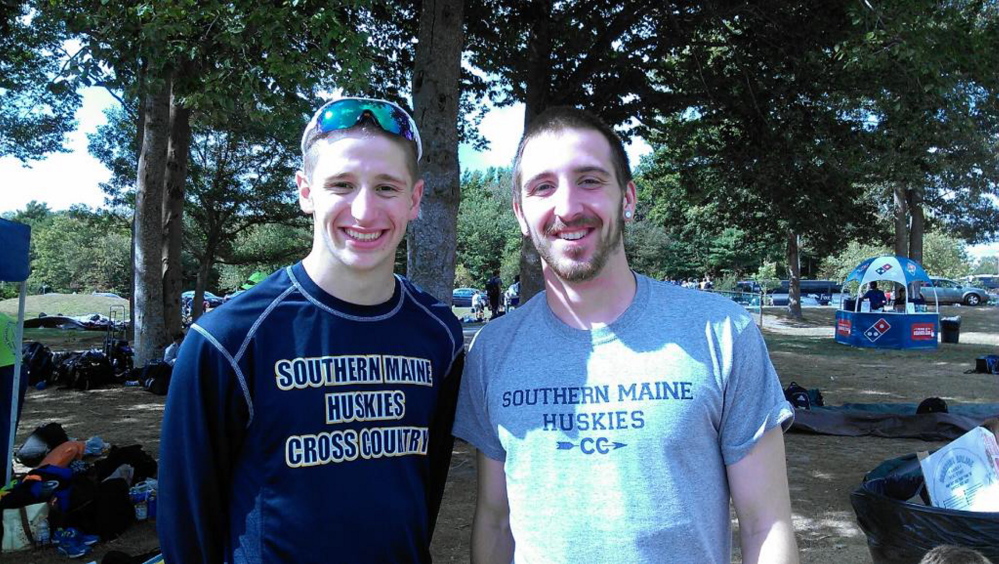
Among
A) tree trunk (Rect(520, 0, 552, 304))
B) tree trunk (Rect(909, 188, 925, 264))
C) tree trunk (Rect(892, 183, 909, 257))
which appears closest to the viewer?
tree trunk (Rect(520, 0, 552, 304))

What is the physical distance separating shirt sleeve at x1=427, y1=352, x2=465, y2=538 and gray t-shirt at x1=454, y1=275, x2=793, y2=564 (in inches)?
11.3

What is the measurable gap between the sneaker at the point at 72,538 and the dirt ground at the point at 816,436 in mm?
85

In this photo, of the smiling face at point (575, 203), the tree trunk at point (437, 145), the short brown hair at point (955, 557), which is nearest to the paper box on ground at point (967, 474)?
the short brown hair at point (955, 557)

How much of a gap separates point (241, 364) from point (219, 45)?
18.4 ft

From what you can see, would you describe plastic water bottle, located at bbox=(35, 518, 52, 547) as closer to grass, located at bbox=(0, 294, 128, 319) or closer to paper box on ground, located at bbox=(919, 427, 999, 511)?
paper box on ground, located at bbox=(919, 427, 999, 511)

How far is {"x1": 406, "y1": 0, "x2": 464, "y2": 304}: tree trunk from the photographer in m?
6.44

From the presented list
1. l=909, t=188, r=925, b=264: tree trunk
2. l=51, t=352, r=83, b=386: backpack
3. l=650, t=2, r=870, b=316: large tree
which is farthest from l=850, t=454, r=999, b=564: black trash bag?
l=909, t=188, r=925, b=264: tree trunk

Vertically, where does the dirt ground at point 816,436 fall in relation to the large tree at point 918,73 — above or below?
below

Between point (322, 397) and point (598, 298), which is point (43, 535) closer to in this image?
point (322, 397)

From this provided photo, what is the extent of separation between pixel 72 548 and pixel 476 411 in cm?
460

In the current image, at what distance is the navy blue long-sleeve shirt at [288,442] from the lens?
5.52 ft

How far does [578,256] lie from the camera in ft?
5.97

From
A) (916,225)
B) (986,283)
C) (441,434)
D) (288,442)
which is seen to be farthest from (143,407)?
(986,283)

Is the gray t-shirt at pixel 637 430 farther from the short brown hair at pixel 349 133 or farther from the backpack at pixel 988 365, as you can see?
the backpack at pixel 988 365
